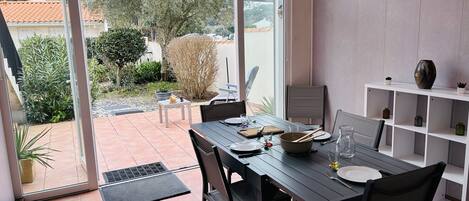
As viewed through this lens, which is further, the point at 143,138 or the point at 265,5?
the point at 143,138

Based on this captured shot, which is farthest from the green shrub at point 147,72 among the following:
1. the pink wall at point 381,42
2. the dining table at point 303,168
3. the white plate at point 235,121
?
the dining table at point 303,168

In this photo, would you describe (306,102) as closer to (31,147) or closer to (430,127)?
(430,127)

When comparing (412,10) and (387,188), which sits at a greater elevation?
(412,10)

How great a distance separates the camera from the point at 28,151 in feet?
10.8

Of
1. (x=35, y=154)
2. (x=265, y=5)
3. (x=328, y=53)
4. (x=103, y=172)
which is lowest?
(x=103, y=172)

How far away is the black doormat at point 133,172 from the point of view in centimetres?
371

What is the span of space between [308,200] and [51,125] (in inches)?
108

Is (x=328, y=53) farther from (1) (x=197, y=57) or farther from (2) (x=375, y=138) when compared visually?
(1) (x=197, y=57)

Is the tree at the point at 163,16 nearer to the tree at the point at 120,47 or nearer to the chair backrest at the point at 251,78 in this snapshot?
the tree at the point at 120,47

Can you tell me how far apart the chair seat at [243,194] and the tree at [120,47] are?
247 inches

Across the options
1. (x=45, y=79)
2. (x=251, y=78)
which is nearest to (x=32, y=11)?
(x=45, y=79)

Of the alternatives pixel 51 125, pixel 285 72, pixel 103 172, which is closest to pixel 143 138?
pixel 103 172

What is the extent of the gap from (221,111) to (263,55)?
4.73 feet

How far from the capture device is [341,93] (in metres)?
4.04
